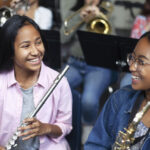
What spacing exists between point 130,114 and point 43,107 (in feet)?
1.26

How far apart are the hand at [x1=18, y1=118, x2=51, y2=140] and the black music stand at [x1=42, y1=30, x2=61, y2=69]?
1.41 ft

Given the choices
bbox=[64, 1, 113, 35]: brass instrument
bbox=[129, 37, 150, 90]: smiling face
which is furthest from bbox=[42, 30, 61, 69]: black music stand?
bbox=[129, 37, 150, 90]: smiling face

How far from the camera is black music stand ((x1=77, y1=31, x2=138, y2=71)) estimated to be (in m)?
1.53

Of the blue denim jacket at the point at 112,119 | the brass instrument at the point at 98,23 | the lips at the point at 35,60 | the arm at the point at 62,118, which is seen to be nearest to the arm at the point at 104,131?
the blue denim jacket at the point at 112,119

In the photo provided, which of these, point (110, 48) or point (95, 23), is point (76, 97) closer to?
point (110, 48)

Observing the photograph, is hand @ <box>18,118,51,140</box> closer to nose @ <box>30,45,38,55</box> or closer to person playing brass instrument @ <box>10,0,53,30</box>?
nose @ <box>30,45,38,55</box>

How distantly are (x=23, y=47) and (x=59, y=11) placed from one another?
3.52ft

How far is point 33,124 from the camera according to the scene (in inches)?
44.8

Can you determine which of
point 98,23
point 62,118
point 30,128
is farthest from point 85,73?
point 30,128

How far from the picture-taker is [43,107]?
51.0 inches

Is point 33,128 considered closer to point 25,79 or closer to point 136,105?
point 25,79

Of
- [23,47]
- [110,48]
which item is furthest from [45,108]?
[110,48]

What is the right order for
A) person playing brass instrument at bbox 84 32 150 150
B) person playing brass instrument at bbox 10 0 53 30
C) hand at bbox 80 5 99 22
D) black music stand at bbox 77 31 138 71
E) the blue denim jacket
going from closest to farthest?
person playing brass instrument at bbox 84 32 150 150
the blue denim jacket
black music stand at bbox 77 31 138 71
hand at bbox 80 5 99 22
person playing brass instrument at bbox 10 0 53 30

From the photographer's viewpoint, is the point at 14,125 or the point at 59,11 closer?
the point at 14,125
